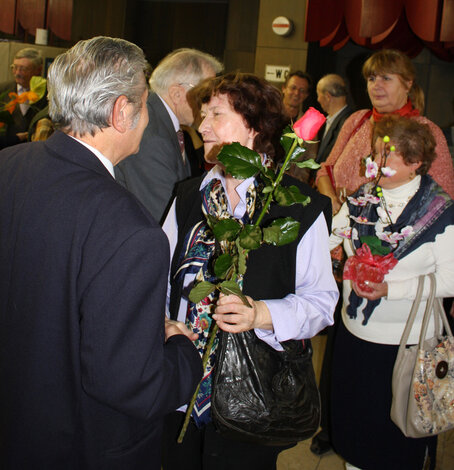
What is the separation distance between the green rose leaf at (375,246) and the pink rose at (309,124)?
3.00 feet

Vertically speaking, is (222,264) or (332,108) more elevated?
(332,108)

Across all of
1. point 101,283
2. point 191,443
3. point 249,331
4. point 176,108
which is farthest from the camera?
point 176,108

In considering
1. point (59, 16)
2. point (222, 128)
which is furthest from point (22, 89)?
point (222, 128)

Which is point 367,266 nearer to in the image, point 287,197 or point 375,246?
point 375,246

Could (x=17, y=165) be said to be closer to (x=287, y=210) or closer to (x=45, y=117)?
(x=287, y=210)

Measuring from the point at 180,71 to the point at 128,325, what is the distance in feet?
5.25

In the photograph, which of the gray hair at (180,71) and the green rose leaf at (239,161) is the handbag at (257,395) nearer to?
the green rose leaf at (239,161)

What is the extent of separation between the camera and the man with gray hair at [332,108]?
4.27 meters

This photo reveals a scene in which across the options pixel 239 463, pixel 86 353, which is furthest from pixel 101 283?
pixel 239 463

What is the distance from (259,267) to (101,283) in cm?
61

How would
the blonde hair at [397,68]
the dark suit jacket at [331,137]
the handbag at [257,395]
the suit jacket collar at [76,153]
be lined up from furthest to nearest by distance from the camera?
1. the dark suit jacket at [331,137]
2. the blonde hair at [397,68]
3. the handbag at [257,395]
4. the suit jacket collar at [76,153]

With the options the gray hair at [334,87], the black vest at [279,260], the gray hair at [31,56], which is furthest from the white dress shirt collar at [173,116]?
the gray hair at [334,87]

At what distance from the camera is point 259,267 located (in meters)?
1.56

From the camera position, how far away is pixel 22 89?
405cm
